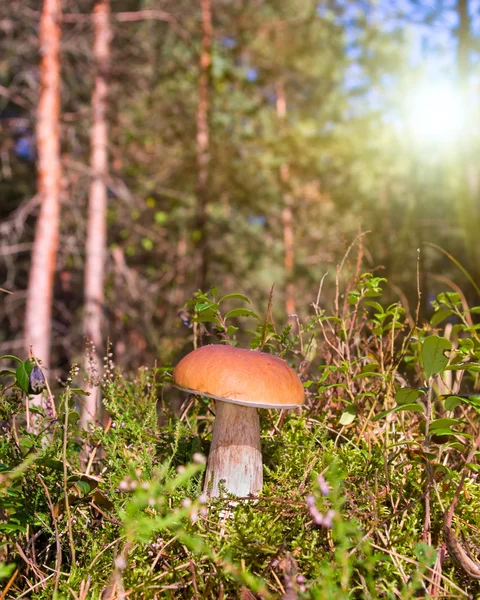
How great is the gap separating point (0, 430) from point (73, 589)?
71 cm

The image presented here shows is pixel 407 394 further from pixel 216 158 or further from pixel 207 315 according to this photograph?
pixel 216 158

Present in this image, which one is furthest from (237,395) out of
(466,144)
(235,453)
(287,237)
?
(287,237)

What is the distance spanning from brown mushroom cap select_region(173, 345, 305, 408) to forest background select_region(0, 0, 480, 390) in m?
6.62

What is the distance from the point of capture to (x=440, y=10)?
819cm

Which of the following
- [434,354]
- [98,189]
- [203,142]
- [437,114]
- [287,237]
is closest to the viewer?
[434,354]

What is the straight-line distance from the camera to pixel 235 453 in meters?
1.80

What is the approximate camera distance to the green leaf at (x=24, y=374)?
161 cm

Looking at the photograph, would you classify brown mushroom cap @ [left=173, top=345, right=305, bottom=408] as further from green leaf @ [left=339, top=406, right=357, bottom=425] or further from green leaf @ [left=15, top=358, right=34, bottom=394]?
green leaf @ [left=15, top=358, right=34, bottom=394]

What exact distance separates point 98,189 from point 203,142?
3.63 m

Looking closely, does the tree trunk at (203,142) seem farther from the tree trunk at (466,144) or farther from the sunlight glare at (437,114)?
the tree trunk at (466,144)

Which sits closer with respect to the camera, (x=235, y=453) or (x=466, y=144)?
(x=235, y=453)

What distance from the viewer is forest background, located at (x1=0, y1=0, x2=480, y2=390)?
9.16 meters

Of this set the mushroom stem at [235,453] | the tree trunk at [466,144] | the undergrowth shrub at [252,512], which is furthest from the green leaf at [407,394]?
the tree trunk at [466,144]

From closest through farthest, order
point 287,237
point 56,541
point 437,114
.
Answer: point 56,541 → point 437,114 → point 287,237
